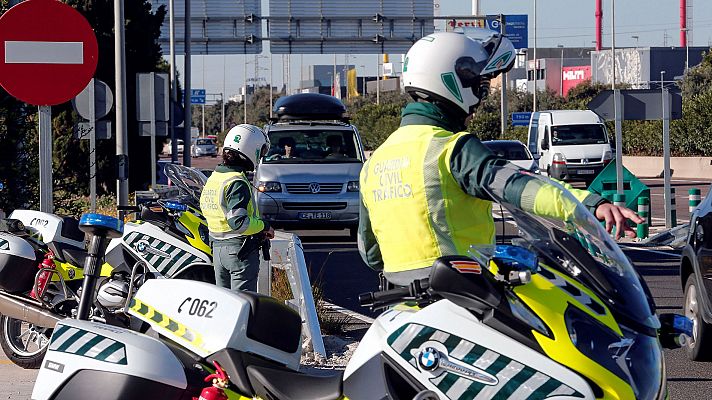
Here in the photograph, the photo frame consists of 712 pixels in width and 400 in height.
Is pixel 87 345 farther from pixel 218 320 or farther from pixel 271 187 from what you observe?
pixel 271 187

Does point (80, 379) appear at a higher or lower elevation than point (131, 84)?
lower

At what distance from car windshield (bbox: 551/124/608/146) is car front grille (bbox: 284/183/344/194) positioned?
20.4 meters

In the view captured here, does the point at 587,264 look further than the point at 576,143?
No

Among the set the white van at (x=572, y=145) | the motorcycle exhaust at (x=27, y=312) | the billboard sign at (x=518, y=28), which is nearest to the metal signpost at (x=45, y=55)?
the motorcycle exhaust at (x=27, y=312)

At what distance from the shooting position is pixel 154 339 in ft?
14.7

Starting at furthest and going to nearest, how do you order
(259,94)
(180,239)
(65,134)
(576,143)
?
(259,94), (576,143), (65,134), (180,239)

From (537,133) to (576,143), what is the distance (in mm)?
2592

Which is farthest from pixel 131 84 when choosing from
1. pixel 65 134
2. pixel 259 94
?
pixel 259 94

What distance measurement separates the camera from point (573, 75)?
101 m

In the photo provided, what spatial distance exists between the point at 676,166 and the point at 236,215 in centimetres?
3889

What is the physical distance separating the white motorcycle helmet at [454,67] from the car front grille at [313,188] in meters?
16.2

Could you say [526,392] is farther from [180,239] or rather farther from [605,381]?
[180,239]

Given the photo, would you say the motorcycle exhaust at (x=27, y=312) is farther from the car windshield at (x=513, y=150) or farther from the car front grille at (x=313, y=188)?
the car windshield at (x=513, y=150)

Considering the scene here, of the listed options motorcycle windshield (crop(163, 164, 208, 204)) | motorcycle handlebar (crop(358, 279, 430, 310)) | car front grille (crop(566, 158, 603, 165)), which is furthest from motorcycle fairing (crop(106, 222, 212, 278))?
car front grille (crop(566, 158, 603, 165))
